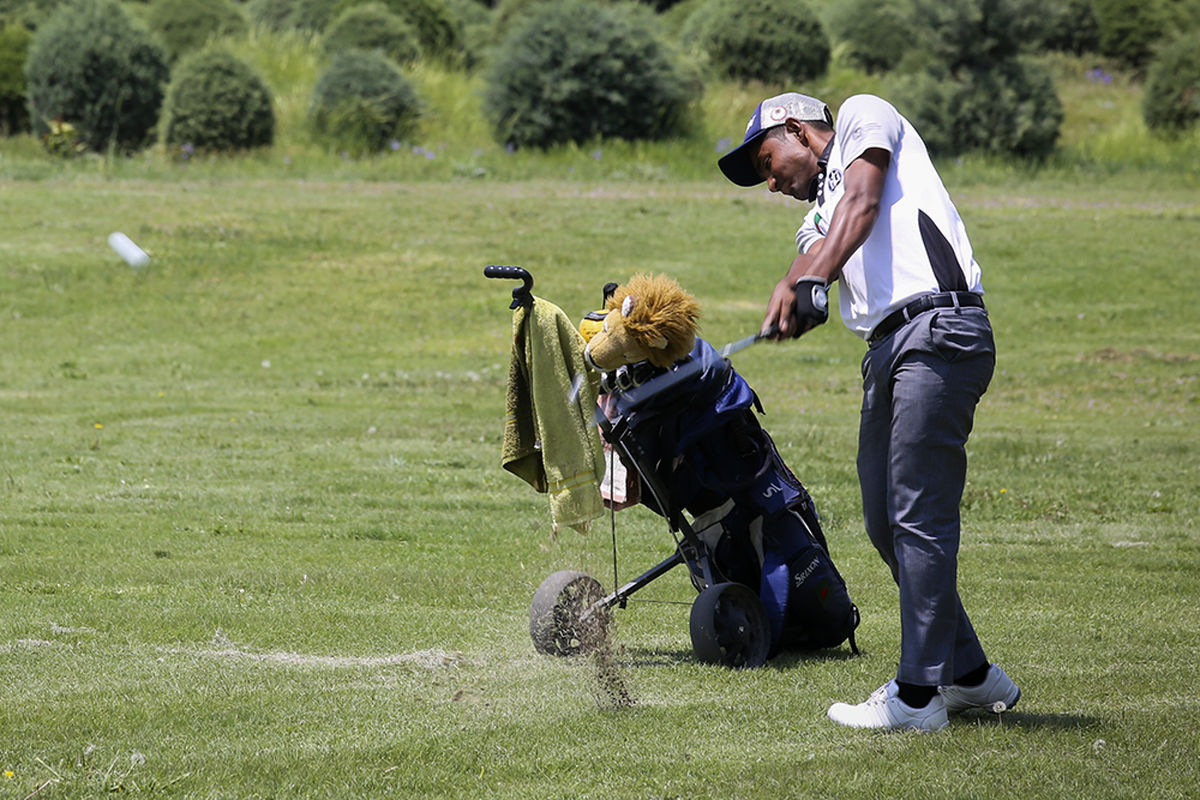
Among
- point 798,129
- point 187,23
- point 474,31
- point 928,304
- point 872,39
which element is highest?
point 872,39

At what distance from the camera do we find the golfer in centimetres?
441

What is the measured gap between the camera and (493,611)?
6527mm

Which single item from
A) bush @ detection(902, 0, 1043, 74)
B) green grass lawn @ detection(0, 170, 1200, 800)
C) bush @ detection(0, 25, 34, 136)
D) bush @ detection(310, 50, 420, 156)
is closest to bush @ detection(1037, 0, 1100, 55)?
bush @ detection(902, 0, 1043, 74)

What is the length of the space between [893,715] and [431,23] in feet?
113

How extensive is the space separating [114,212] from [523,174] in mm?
7824

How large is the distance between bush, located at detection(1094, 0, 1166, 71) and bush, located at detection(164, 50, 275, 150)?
2216 cm

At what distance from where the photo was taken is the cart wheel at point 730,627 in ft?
18.0

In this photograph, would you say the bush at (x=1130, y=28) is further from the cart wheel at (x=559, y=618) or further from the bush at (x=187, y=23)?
the cart wheel at (x=559, y=618)

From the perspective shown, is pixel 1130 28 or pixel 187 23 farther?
pixel 1130 28

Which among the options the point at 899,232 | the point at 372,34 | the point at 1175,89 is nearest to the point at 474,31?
the point at 372,34

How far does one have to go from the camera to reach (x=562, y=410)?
505 cm

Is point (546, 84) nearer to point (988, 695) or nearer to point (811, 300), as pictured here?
point (988, 695)

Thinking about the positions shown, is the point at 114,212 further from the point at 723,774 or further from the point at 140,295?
the point at 723,774

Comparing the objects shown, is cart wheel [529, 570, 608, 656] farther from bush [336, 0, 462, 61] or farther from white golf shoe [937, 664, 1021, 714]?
bush [336, 0, 462, 61]
